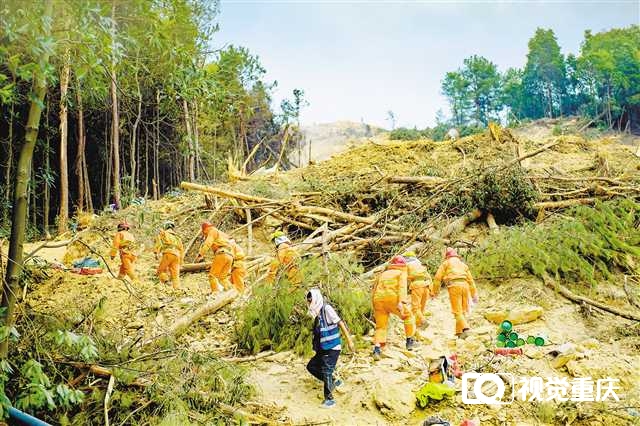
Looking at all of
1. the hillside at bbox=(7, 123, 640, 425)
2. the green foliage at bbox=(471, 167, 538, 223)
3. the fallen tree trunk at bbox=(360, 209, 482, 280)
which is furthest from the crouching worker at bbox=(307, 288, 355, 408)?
the green foliage at bbox=(471, 167, 538, 223)

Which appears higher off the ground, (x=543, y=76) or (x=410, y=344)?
(x=543, y=76)

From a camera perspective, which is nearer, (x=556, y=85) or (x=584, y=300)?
(x=584, y=300)

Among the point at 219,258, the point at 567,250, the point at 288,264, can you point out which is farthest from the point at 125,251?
the point at 567,250

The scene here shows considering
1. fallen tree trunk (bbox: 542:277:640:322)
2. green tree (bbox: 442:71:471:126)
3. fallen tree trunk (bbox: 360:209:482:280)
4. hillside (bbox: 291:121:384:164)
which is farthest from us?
hillside (bbox: 291:121:384:164)

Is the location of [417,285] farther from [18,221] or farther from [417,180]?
[417,180]

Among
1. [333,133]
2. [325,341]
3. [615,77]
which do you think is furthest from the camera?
[333,133]

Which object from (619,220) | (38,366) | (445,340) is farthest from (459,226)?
(38,366)

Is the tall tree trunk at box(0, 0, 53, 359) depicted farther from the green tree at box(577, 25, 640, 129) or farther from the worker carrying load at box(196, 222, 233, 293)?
the green tree at box(577, 25, 640, 129)

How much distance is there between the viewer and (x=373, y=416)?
5379 millimetres

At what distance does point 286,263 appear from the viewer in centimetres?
791

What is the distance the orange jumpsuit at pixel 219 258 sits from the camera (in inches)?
362

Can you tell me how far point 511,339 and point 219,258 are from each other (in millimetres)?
4972

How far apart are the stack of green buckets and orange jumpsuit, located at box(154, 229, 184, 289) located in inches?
228

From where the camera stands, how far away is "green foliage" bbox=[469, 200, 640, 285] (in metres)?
8.66
